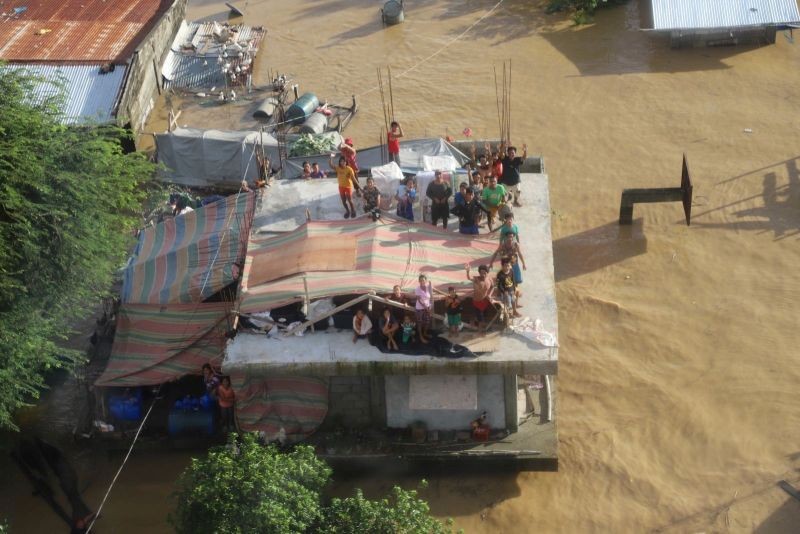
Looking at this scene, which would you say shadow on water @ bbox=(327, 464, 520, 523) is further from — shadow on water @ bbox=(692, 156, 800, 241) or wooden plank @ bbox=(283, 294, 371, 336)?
shadow on water @ bbox=(692, 156, 800, 241)

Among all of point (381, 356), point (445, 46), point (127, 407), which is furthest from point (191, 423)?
point (445, 46)

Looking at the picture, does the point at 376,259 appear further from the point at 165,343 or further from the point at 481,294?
the point at 165,343

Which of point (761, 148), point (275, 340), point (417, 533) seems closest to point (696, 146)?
point (761, 148)

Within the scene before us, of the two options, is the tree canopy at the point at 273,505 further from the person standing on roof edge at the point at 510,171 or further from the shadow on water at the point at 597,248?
the shadow on water at the point at 597,248

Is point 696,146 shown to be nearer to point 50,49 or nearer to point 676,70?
point 676,70

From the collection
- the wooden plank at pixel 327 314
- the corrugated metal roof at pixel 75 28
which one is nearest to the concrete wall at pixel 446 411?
the wooden plank at pixel 327 314

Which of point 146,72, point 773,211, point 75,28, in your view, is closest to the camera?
point 773,211
